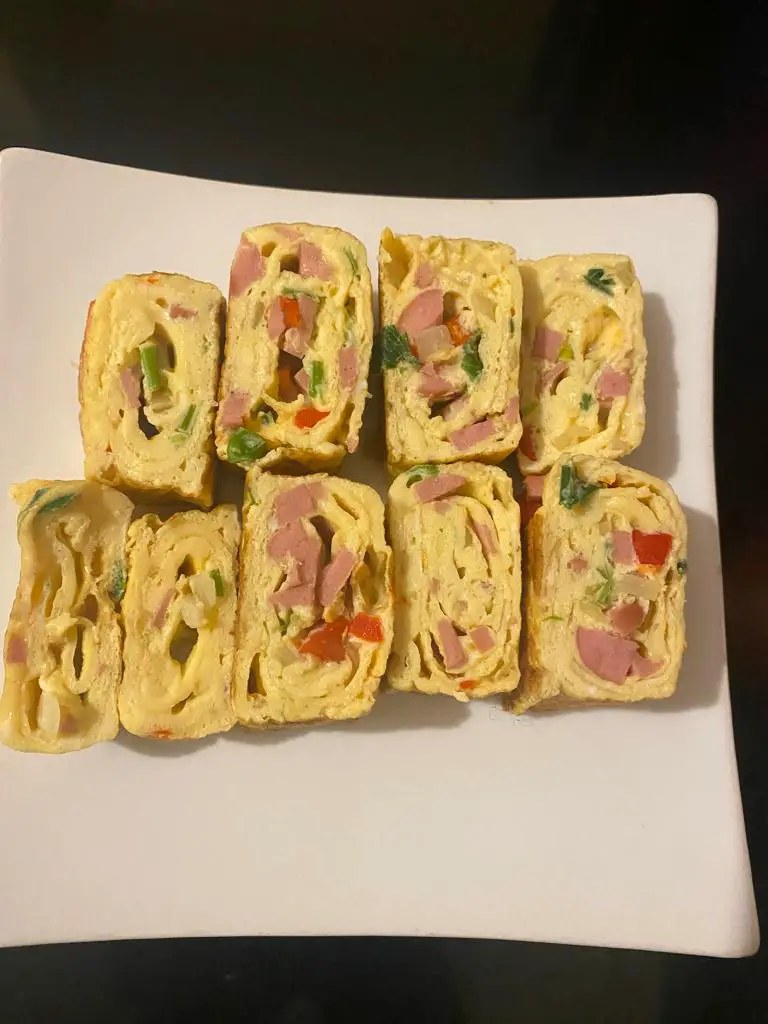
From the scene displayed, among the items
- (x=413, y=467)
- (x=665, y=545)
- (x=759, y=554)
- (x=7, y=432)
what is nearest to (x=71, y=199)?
(x=7, y=432)

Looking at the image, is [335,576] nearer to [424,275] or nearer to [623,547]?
[623,547]

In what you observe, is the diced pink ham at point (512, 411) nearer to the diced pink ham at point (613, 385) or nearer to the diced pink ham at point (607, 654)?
the diced pink ham at point (613, 385)

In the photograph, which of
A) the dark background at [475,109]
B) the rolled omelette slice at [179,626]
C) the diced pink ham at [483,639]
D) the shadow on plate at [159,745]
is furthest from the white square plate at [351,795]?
the dark background at [475,109]

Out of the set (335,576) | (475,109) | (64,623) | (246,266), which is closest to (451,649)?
(335,576)

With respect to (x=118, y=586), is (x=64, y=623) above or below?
below

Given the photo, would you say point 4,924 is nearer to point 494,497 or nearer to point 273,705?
point 273,705

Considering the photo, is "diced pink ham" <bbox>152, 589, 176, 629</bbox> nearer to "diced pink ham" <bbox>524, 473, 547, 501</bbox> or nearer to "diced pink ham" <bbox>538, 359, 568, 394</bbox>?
"diced pink ham" <bbox>524, 473, 547, 501</bbox>

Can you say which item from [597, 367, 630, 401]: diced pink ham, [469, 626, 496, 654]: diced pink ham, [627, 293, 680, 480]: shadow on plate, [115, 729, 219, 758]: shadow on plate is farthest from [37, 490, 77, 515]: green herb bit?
[627, 293, 680, 480]: shadow on plate
